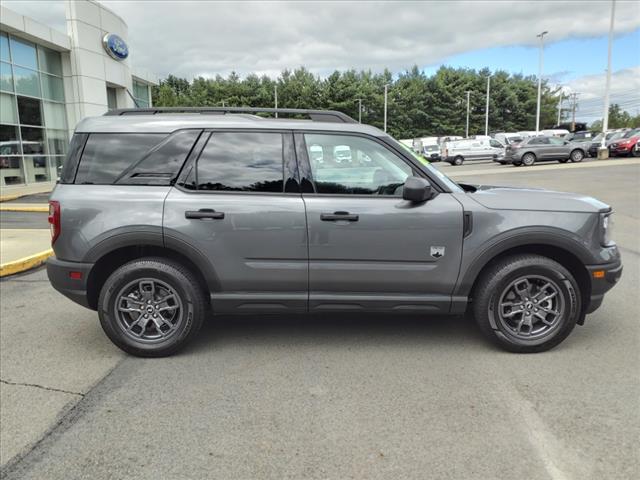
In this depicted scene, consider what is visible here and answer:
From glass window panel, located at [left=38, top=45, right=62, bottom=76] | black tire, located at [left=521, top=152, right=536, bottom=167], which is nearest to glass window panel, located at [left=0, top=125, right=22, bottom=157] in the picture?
glass window panel, located at [left=38, top=45, right=62, bottom=76]

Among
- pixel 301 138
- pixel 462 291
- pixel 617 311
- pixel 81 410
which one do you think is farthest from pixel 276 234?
pixel 617 311

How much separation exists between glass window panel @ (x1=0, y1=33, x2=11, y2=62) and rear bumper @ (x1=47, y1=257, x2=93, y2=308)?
20.0 meters

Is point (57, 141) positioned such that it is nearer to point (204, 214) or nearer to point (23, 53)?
point (23, 53)

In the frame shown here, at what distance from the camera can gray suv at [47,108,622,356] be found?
3807mm

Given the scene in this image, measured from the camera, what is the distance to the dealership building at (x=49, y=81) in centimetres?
1969

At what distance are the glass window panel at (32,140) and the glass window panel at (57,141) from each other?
0.62 metres

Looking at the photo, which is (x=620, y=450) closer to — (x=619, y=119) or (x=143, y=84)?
(x=143, y=84)

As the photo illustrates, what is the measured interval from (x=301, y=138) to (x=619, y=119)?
5240 inches

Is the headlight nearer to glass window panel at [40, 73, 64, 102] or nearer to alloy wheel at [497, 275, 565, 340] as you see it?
alloy wheel at [497, 275, 565, 340]

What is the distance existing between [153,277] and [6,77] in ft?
67.0

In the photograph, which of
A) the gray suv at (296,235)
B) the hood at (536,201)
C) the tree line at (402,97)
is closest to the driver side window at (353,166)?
the gray suv at (296,235)

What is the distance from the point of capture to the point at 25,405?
3.27 m

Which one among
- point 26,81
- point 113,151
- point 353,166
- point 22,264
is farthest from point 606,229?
point 26,81

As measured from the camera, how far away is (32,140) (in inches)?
842
